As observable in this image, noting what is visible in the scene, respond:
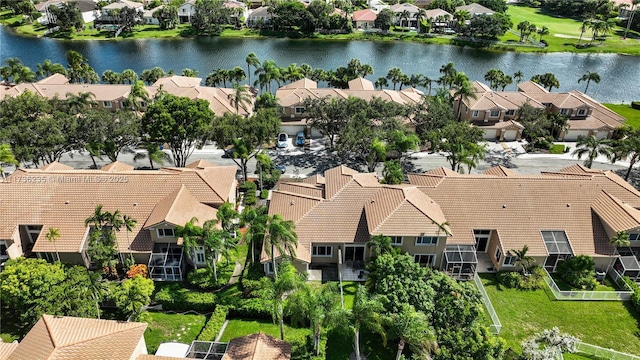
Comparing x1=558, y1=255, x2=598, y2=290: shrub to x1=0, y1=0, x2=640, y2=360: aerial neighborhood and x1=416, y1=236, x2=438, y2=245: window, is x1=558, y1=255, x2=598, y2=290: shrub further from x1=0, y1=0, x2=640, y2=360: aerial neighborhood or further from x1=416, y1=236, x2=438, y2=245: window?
x1=416, y1=236, x2=438, y2=245: window

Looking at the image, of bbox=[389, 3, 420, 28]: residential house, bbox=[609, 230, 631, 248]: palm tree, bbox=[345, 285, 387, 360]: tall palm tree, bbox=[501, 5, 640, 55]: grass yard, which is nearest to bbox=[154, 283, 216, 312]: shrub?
bbox=[345, 285, 387, 360]: tall palm tree

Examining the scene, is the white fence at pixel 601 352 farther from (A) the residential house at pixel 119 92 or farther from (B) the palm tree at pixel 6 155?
(B) the palm tree at pixel 6 155

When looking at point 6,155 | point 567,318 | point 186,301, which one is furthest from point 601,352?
point 6,155

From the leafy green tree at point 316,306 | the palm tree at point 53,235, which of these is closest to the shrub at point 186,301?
the leafy green tree at point 316,306

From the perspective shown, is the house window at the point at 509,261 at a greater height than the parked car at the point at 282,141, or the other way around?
the parked car at the point at 282,141

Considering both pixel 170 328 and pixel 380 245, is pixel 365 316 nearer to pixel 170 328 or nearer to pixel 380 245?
pixel 380 245

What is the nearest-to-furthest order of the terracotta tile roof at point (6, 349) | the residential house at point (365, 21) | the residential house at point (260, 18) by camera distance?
→ the terracotta tile roof at point (6, 349)
the residential house at point (260, 18)
the residential house at point (365, 21)

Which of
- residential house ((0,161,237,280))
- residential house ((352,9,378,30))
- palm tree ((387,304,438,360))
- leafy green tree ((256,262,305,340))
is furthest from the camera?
residential house ((352,9,378,30))

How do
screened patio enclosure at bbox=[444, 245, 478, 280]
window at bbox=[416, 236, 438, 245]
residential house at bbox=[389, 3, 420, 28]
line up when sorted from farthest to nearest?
residential house at bbox=[389, 3, 420, 28] < screened patio enclosure at bbox=[444, 245, 478, 280] < window at bbox=[416, 236, 438, 245]
